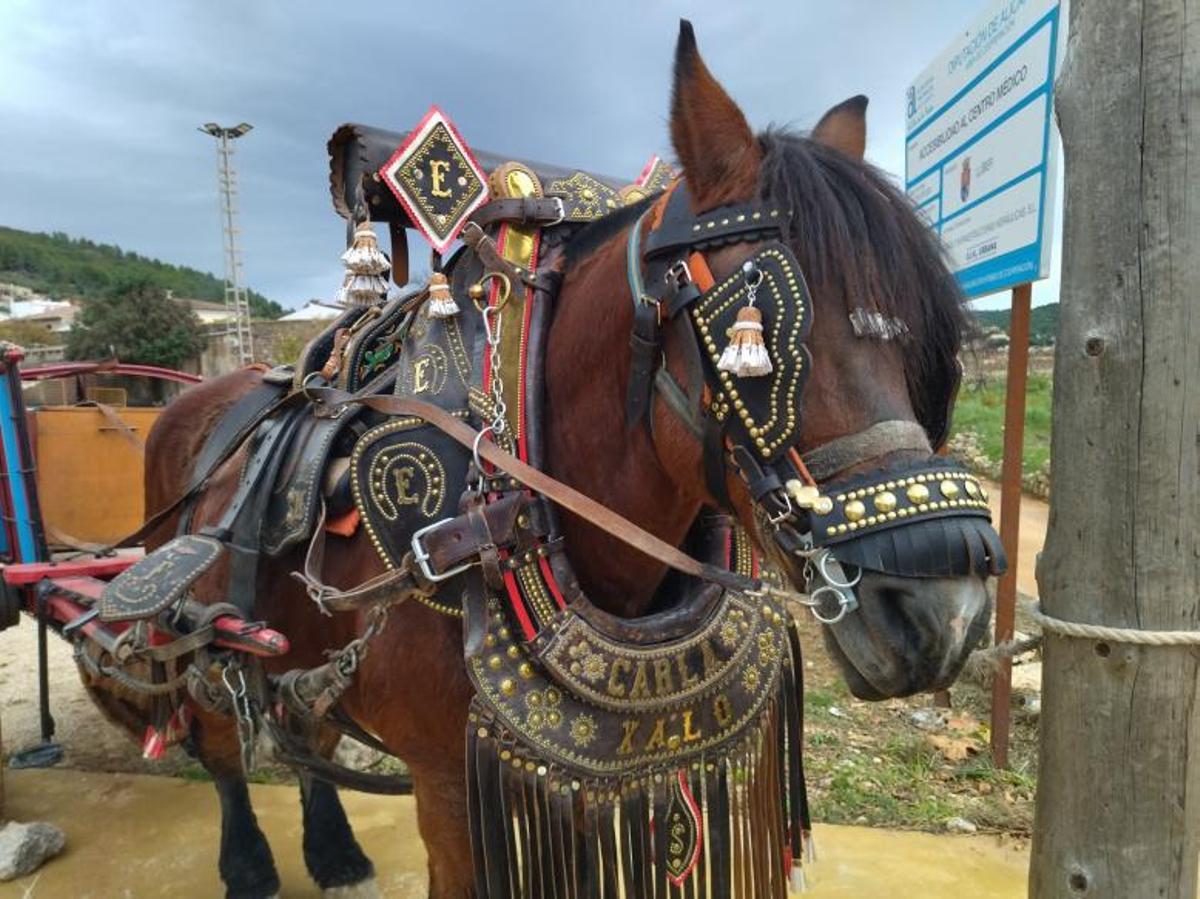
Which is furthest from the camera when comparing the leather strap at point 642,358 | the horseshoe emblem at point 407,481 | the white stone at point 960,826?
the white stone at point 960,826

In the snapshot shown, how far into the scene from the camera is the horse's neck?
1.43 m

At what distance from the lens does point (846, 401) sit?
1.12 m

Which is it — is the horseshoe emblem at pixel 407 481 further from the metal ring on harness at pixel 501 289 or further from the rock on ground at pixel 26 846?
the rock on ground at pixel 26 846

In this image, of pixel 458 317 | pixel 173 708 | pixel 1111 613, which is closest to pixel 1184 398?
pixel 1111 613

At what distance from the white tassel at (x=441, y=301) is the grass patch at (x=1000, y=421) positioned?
9.70 metres

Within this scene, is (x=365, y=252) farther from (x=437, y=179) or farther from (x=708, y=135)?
(x=708, y=135)

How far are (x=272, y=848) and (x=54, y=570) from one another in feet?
4.53

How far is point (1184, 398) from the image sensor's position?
1.28 m

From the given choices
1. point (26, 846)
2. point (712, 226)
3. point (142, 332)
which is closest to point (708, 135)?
point (712, 226)

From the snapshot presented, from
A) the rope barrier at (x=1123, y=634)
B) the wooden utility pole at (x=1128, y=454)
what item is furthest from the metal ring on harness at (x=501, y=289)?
the rope barrier at (x=1123, y=634)

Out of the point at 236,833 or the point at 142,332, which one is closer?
the point at 236,833

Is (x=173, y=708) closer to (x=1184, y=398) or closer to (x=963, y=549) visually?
(x=963, y=549)

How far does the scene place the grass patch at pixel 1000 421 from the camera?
37.0ft

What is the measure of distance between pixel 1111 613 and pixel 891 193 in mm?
826
